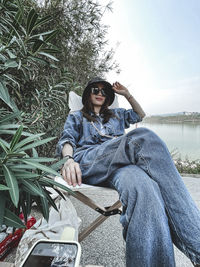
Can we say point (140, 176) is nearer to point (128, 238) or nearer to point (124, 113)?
point (128, 238)

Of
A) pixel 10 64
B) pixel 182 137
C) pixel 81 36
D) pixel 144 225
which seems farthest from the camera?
pixel 182 137

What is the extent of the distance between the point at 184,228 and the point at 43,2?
244 cm

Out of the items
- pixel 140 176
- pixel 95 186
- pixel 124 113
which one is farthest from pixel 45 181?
pixel 124 113

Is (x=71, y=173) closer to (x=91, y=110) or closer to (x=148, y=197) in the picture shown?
(x=148, y=197)

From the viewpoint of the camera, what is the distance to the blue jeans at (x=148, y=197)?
21.4 inches

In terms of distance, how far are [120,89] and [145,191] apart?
113 centimetres

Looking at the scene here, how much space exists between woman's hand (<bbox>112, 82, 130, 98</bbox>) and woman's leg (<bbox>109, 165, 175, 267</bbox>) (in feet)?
3.28

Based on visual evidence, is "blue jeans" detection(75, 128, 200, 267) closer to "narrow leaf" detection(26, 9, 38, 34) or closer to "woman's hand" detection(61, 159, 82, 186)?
"woman's hand" detection(61, 159, 82, 186)

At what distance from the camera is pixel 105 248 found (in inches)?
43.4

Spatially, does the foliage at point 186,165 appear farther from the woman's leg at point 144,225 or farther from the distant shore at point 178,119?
the woman's leg at point 144,225

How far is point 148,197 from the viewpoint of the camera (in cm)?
62

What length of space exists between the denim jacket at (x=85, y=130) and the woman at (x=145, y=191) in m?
0.04

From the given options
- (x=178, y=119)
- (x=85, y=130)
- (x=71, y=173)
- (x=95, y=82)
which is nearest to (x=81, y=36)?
(x=95, y=82)

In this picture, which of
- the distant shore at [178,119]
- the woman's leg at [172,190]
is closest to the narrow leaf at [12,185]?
the woman's leg at [172,190]
